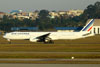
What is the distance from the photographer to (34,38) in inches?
3044

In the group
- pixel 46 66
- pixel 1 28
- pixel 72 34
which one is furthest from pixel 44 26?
pixel 46 66

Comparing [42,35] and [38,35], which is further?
[38,35]

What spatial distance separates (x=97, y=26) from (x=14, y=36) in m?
74.3

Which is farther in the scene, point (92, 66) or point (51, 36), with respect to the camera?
point (51, 36)

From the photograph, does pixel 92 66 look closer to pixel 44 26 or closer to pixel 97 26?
pixel 97 26

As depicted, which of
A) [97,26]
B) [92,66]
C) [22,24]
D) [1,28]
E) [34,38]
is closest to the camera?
[92,66]

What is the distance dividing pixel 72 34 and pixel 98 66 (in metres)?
53.0

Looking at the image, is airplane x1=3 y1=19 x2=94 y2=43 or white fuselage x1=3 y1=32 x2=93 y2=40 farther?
white fuselage x1=3 y1=32 x2=93 y2=40

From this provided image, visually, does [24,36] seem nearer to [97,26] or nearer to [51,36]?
[51,36]

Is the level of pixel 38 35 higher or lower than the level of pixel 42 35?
lower

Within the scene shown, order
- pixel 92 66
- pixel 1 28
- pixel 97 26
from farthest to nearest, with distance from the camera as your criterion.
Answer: pixel 1 28 < pixel 97 26 < pixel 92 66

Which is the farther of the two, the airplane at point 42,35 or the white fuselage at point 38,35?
the white fuselage at point 38,35

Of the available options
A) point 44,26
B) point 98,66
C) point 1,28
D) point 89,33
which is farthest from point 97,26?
point 98,66

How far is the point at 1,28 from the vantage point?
173 meters
